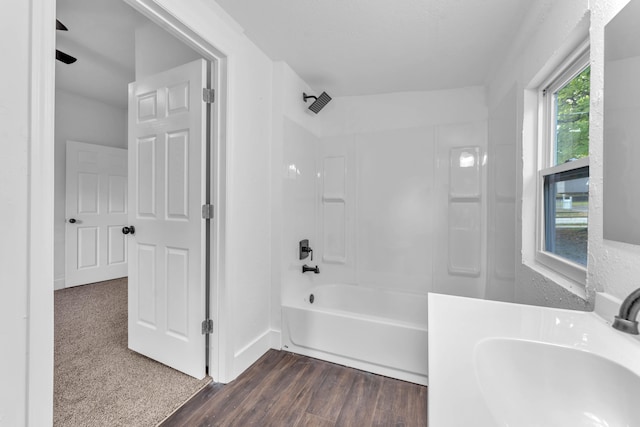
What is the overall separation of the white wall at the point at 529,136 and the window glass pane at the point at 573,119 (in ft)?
0.46

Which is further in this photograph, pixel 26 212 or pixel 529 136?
pixel 529 136

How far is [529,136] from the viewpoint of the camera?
1599 millimetres

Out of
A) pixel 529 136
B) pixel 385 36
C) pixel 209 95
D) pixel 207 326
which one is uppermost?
pixel 385 36

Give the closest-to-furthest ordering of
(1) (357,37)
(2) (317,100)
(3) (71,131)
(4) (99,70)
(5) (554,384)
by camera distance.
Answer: (5) (554,384) → (1) (357,37) → (2) (317,100) → (4) (99,70) → (3) (71,131)

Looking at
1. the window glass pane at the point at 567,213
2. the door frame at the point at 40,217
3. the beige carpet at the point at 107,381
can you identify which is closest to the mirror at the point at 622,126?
the window glass pane at the point at 567,213

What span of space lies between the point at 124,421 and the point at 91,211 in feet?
10.5

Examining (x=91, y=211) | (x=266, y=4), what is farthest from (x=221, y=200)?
(x=91, y=211)

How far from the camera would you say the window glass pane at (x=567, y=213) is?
1.21 meters

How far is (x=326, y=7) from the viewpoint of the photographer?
5.08 feet

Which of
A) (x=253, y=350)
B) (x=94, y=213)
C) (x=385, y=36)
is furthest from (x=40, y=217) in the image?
(x=94, y=213)

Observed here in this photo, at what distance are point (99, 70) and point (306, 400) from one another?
366 cm

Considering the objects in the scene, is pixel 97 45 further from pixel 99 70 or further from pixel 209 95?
pixel 209 95

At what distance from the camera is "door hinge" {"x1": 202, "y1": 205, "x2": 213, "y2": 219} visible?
1720mm

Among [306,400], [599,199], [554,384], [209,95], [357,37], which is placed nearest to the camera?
[554,384]
